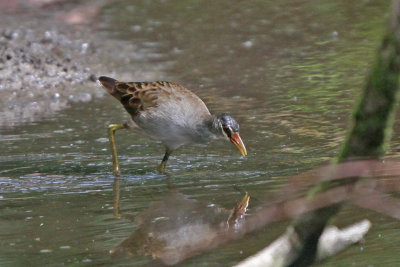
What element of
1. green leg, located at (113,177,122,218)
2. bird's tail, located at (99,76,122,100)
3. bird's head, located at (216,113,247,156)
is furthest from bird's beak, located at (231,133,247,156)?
bird's tail, located at (99,76,122,100)

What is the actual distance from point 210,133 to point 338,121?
183 centimetres

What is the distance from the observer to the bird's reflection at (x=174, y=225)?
5016 millimetres

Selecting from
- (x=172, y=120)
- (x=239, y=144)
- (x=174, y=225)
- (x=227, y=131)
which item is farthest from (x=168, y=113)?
(x=174, y=225)

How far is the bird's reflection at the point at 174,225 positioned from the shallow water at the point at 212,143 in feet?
0.30

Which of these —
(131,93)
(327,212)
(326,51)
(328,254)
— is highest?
(327,212)

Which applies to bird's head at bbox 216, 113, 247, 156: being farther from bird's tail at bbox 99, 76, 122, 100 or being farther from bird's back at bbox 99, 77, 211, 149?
bird's tail at bbox 99, 76, 122, 100

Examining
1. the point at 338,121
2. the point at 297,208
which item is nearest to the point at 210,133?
the point at 338,121

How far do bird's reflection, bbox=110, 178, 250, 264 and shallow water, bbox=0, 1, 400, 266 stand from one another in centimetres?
9

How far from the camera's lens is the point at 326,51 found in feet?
39.3

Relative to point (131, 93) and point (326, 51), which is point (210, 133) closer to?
point (131, 93)

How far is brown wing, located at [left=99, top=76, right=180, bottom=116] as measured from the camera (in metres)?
7.77

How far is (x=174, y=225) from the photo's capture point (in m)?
5.59

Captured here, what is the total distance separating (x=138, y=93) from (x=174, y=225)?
2598mm

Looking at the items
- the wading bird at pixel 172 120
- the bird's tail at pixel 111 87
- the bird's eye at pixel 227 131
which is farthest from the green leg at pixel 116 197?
the bird's tail at pixel 111 87
